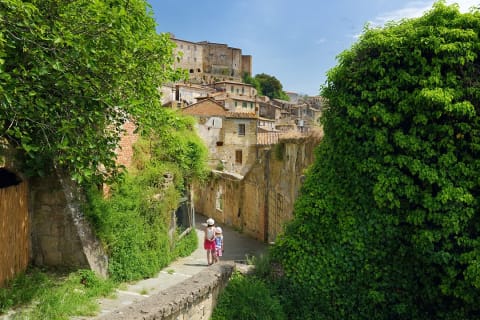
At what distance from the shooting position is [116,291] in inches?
343

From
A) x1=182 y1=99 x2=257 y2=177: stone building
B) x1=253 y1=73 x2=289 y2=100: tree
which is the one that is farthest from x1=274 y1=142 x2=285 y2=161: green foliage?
x1=253 y1=73 x2=289 y2=100: tree

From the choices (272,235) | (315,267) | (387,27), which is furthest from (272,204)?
(387,27)

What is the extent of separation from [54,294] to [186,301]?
2.92 meters

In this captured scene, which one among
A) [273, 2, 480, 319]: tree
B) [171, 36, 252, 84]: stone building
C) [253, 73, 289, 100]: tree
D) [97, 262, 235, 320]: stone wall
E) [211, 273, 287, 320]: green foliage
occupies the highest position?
[171, 36, 252, 84]: stone building

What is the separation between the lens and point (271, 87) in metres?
91.9

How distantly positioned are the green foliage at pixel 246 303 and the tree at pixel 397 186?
0.64 m

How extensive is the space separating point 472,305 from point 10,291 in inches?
332

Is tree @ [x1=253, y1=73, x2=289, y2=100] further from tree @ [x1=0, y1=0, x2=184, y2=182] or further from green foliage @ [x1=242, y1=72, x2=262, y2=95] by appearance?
tree @ [x1=0, y1=0, x2=184, y2=182]

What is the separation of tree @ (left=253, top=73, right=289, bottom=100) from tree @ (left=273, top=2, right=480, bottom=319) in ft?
274

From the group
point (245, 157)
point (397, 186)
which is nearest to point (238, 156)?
point (245, 157)

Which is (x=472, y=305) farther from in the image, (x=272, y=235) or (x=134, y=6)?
(x=272, y=235)

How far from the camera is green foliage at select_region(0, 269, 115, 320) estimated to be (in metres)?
6.63

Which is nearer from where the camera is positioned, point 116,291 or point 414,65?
point 414,65

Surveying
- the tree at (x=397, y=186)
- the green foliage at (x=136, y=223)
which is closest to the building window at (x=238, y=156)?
the green foliage at (x=136, y=223)
